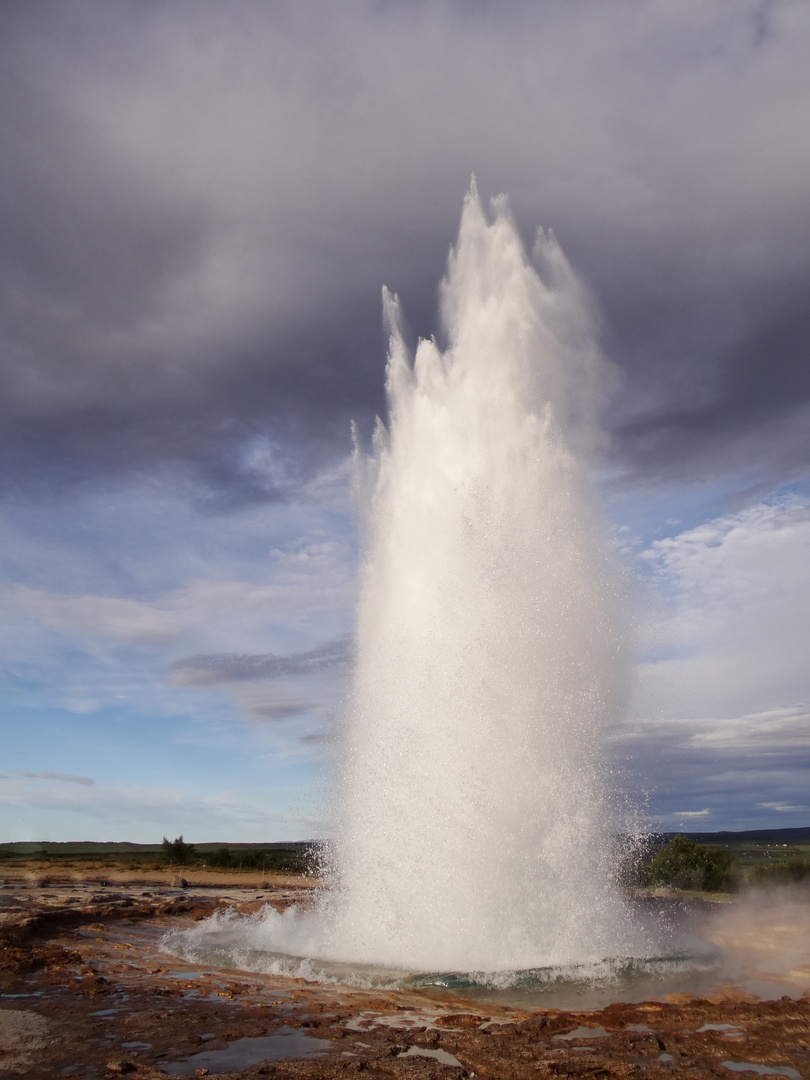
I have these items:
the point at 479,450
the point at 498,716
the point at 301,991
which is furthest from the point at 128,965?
the point at 479,450

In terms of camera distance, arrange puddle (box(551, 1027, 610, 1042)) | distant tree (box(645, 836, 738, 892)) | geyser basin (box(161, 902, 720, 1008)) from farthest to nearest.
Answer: distant tree (box(645, 836, 738, 892))
geyser basin (box(161, 902, 720, 1008))
puddle (box(551, 1027, 610, 1042))

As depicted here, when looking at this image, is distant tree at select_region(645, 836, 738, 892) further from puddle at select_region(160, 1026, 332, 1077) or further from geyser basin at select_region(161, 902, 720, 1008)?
puddle at select_region(160, 1026, 332, 1077)

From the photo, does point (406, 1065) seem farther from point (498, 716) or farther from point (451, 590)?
point (451, 590)

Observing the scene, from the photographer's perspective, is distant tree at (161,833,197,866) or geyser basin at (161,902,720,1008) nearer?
geyser basin at (161,902,720,1008)

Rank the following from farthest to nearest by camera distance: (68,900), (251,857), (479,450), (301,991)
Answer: (251,857), (68,900), (479,450), (301,991)

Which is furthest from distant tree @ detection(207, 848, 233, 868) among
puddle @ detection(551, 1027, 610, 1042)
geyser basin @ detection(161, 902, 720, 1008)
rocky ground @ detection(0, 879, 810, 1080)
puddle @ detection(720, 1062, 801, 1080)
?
puddle @ detection(720, 1062, 801, 1080)

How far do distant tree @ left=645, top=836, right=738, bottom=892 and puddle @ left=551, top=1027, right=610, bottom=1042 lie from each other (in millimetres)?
28500

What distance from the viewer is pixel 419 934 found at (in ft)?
41.1

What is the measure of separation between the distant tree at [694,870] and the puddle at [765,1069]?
96.0 feet

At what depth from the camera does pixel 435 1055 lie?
7496 mm

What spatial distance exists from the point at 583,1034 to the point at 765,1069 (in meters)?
1.88

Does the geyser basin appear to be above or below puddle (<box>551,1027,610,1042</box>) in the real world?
above

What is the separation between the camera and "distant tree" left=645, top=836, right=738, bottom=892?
1331 inches

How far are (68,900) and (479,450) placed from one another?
19866 mm
